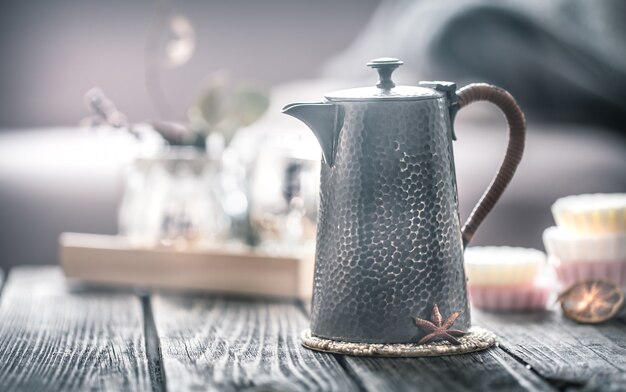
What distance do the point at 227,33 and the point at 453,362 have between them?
60.9 inches

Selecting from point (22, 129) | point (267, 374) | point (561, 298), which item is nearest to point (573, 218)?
point (561, 298)

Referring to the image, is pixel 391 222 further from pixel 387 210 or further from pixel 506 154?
pixel 506 154

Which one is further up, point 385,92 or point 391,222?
point 385,92

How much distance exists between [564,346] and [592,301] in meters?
0.15

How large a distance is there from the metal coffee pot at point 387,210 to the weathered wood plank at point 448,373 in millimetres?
37

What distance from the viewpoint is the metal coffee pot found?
2.59ft

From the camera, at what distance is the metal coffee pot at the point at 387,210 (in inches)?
31.0

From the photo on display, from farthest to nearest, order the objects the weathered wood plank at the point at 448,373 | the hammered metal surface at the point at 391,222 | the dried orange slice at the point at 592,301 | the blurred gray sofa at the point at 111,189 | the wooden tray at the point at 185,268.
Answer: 1. the blurred gray sofa at the point at 111,189
2. the wooden tray at the point at 185,268
3. the dried orange slice at the point at 592,301
4. the hammered metal surface at the point at 391,222
5. the weathered wood plank at the point at 448,373

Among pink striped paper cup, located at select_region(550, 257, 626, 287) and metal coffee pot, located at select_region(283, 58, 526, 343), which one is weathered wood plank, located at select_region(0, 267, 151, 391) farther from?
pink striped paper cup, located at select_region(550, 257, 626, 287)

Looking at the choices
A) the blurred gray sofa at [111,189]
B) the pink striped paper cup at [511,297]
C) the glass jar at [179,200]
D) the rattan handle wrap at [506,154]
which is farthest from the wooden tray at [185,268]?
the blurred gray sofa at [111,189]

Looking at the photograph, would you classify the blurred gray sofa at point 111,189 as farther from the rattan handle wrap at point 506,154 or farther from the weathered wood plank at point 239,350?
the rattan handle wrap at point 506,154

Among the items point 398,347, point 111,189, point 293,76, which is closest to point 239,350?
point 398,347

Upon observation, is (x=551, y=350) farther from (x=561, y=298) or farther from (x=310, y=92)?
(x=310, y=92)

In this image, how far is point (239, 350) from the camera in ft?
2.73
